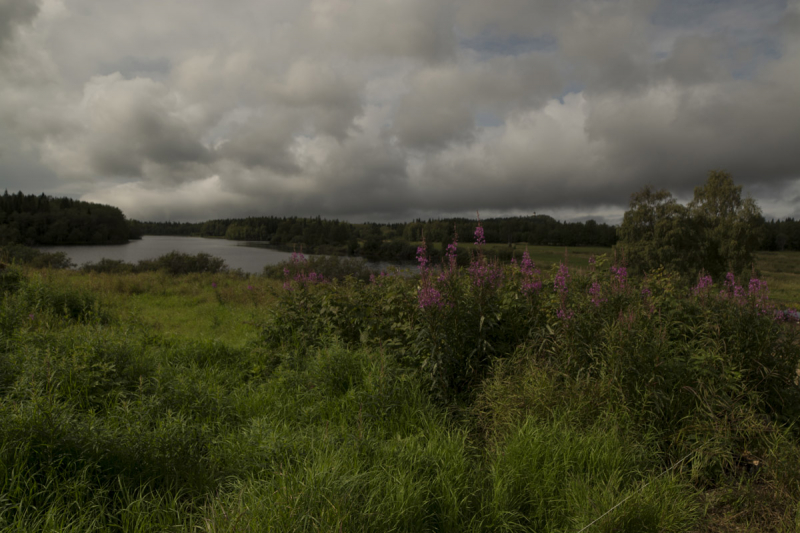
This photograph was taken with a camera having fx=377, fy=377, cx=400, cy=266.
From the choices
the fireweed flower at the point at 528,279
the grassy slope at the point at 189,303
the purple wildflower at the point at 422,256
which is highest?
the purple wildflower at the point at 422,256

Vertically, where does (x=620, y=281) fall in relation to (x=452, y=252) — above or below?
below

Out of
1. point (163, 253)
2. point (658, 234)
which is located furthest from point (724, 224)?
point (163, 253)

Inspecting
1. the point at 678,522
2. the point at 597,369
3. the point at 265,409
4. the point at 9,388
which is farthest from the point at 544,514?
the point at 9,388

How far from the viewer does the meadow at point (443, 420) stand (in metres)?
2.41

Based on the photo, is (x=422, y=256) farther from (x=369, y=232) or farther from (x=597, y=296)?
(x=369, y=232)

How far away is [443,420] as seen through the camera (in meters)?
3.76

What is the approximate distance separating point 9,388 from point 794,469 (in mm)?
6775

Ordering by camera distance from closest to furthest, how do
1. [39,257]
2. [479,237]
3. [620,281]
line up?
1. [620,281]
2. [479,237]
3. [39,257]

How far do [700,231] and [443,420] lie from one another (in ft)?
110

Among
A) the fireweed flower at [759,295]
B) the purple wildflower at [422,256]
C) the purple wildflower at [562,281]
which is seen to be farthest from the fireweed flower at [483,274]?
the fireweed flower at [759,295]

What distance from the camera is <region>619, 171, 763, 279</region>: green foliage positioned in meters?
26.4

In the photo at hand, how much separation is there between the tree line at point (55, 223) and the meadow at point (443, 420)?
225 feet

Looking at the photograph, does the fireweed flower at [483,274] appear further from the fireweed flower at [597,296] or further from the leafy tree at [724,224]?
the leafy tree at [724,224]

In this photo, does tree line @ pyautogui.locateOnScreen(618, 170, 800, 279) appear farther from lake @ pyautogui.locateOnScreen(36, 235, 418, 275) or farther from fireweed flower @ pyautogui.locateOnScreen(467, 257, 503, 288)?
fireweed flower @ pyautogui.locateOnScreen(467, 257, 503, 288)
